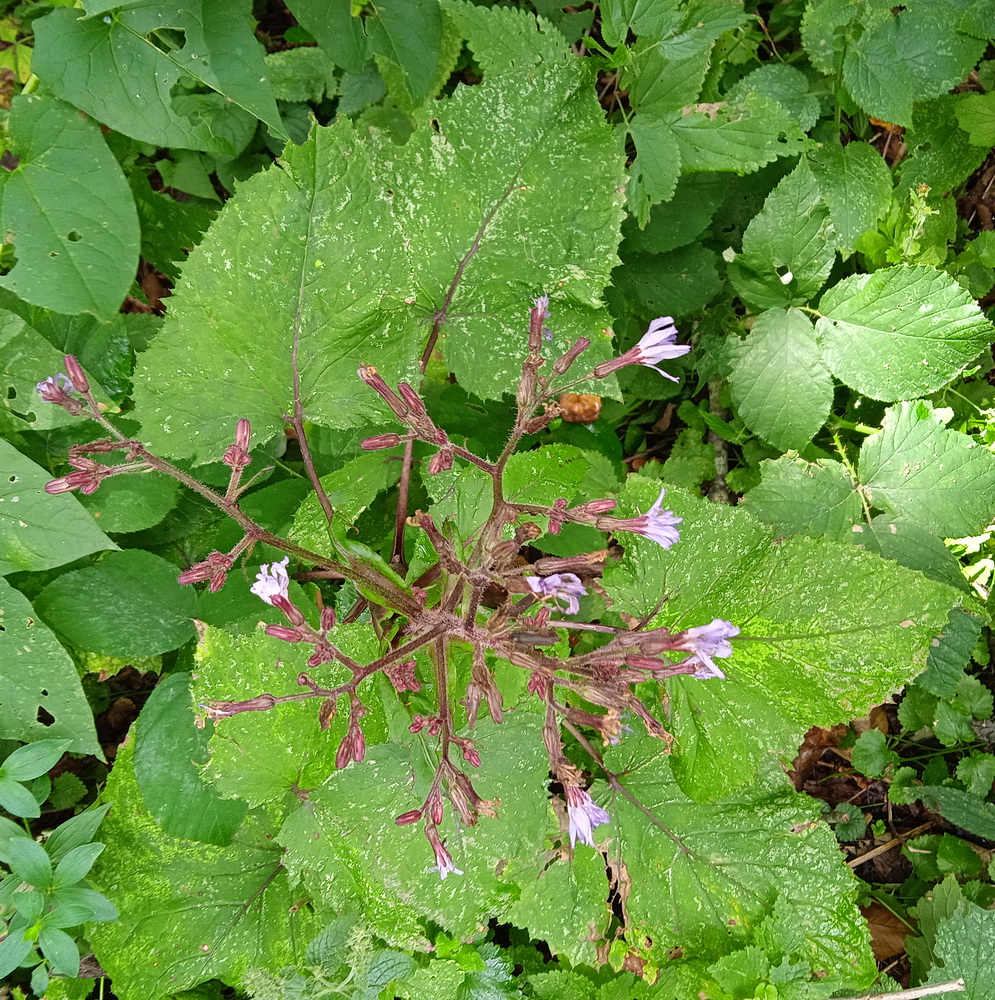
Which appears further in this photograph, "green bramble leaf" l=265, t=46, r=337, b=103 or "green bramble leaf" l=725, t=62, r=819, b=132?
"green bramble leaf" l=265, t=46, r=337, b=103

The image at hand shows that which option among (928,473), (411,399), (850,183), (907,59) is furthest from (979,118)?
(411,399)

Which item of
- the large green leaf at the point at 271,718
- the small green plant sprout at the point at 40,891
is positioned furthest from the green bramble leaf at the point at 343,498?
the small green plant sprout at the point at 40,891

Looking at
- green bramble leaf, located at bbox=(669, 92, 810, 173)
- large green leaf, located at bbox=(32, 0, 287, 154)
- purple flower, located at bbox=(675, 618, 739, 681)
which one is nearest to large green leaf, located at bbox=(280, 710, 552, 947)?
purple flower, located at bbox=(675, 618, 739, 681)

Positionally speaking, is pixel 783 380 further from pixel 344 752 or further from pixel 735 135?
pixel 344 752

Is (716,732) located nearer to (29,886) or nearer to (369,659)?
(369,659)

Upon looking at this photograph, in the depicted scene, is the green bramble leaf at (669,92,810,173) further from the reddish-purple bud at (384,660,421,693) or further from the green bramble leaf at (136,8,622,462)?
the reddish-purple bud at (384,660,421,693)

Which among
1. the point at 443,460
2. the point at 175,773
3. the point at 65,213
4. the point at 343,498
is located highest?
the point at 65,213

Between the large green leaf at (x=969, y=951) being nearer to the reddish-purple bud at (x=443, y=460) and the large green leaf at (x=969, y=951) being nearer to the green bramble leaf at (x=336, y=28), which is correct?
the reddish-purple bud at (x=443, y=460)
